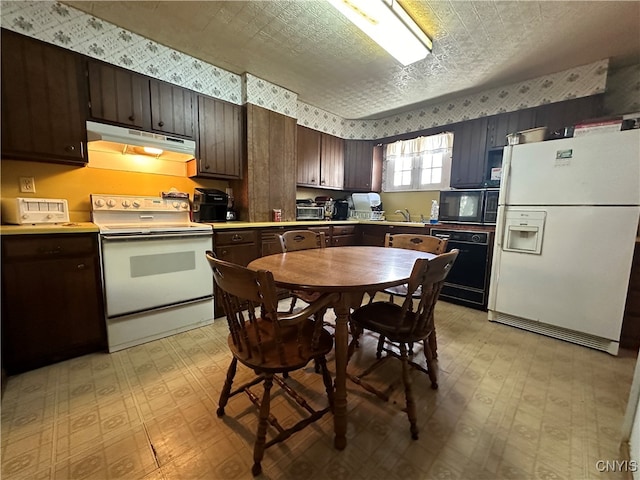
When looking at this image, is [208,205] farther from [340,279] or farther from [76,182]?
[340,279]

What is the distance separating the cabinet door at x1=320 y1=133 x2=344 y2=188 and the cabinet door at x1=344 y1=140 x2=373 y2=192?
0.30ft

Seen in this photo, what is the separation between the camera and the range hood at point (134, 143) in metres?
2.06

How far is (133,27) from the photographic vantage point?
2.13m

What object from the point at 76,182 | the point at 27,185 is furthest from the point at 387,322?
the point at 27,185

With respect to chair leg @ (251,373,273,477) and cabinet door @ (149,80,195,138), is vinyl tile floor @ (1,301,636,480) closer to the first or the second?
chair leg @ (251,373,273,477)

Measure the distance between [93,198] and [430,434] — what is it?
2854 millimetres

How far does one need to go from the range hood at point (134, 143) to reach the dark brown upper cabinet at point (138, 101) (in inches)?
3.8

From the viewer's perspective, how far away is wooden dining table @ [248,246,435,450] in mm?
1098

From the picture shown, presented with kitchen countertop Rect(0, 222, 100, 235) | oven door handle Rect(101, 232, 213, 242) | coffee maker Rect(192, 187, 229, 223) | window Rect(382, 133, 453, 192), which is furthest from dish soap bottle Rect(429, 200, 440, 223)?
kitchen countertop Rect(0, 222, 100, 235)

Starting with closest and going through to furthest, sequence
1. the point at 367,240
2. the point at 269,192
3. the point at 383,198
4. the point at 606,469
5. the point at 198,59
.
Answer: the point at 606,469 → the point at 198,59 → the point at 269,192 → the point at 367,240 → the point at 383,198

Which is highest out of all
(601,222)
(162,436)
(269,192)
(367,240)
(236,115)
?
(236,115)

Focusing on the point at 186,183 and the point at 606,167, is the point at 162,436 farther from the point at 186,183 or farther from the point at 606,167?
the point at 606,167

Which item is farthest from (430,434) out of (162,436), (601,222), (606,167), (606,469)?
(606,167)

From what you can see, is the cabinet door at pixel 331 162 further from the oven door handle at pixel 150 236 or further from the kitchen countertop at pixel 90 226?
the oven door handle at pixel 150 236
